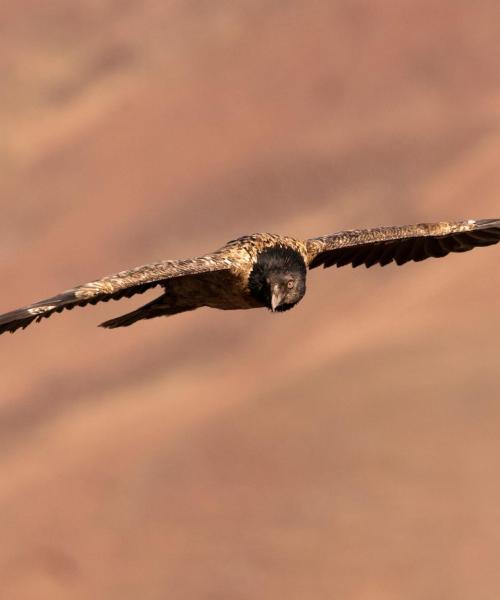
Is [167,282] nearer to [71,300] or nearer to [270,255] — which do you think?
[270,255]

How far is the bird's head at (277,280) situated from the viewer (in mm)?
14422

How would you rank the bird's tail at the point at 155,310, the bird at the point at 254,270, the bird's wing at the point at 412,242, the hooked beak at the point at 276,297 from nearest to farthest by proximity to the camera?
the bird at the point at 254,270 → the hooked beak at the point at 276,297 → the bird's tail at the point at 155,310 → the bird's wing at the point at 412,242

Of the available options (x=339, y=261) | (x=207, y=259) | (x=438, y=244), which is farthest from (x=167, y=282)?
(x=438, y=244)

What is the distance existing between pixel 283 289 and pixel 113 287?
2.00 metres

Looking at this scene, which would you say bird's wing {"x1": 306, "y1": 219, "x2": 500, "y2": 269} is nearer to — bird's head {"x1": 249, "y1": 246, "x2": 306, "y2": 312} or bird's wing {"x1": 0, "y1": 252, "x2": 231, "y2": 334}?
bird's head {"x1": 249, "y1": 246, "x2": 306, "y2": 312}

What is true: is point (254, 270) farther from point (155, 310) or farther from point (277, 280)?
point (155, 310)

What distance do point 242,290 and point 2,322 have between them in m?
3.40

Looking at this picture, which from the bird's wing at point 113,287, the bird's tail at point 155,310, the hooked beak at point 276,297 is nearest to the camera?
the bird's wing at point 113,287

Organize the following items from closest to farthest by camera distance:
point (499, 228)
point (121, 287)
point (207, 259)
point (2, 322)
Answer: point (2, 322)
point (121, 287)
point (207, 259)
point (499, 228)

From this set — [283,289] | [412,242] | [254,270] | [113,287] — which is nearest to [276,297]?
[283,289]

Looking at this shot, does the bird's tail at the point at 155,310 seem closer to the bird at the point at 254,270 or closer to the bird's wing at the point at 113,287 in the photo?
the bird at the point at 254,270

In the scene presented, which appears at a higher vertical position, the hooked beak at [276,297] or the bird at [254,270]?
the bird at [254,270]

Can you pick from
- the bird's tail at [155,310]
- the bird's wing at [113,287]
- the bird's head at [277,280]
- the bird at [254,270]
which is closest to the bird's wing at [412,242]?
the bird at [254,270]

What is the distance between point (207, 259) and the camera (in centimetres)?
1446
